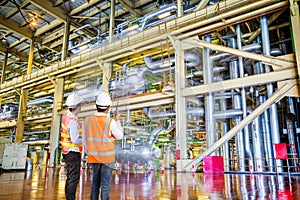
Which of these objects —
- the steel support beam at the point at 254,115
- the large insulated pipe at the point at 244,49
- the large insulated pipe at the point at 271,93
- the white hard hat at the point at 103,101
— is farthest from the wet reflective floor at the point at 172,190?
the large insulated pipe at the point at 244,49

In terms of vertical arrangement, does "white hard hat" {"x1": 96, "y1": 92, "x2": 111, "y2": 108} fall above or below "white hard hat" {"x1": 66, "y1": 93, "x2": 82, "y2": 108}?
below

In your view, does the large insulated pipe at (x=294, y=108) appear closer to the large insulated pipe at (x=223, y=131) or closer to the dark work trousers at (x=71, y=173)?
the large insulated pipe at (x=223, y=131)

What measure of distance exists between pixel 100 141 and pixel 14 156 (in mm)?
11037

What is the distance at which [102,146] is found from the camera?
2.07 meters

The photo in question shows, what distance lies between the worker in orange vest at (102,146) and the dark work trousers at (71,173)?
1.73ft

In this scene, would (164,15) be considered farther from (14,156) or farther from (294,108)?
(14,156)

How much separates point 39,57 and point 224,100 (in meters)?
19.5

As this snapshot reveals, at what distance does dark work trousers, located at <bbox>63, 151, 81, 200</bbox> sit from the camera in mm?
2553

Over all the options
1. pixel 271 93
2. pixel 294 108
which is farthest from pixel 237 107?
pixel 294 108

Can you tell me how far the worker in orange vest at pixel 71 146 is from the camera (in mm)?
2508

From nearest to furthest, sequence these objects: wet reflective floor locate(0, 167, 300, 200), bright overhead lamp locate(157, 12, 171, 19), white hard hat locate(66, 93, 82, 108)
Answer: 1. white hard hat locate(66, 93, 82, 108)
2. wet reflective floor locate(0, 167, 300, 200)
3. bright overhead lamp locate(157, 12, 171, 19)

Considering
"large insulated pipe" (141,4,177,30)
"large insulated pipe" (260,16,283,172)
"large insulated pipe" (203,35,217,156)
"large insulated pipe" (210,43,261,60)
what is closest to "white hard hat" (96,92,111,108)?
"large insulated pipe" (203,35,217,156)

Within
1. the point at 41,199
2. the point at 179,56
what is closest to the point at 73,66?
the point at 179,56

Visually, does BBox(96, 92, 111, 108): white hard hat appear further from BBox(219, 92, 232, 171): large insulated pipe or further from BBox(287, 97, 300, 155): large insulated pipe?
BBox(287, 97, 300, 155): large insulated pipe
